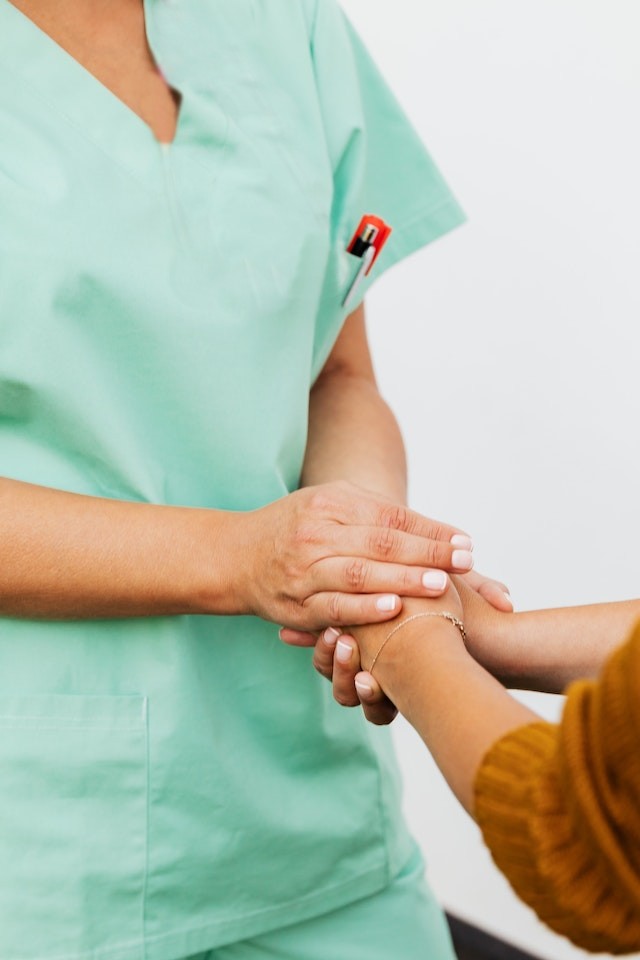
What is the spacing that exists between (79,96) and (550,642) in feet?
1.81

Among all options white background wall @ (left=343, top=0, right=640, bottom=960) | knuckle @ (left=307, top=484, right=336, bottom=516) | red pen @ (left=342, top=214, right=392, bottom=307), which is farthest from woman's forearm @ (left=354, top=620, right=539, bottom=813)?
white background wall @ (left=343, top=0, right=640, bottom=960)

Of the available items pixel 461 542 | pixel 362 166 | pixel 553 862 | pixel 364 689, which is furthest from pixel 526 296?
pixel 553 862

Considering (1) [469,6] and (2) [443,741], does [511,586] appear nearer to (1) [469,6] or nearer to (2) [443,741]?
(1) [469,6]

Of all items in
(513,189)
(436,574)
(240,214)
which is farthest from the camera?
(513,189)

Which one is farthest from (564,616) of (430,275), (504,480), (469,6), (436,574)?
(469,6)

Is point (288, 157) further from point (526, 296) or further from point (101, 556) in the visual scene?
point (526, 296)

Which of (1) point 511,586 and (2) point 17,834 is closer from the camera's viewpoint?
(2) point 17,834

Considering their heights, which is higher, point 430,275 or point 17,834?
point 430,275

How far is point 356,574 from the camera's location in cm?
84

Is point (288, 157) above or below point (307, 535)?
above

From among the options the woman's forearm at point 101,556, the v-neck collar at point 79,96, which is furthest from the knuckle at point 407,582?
the v-neck collar at point 79,96

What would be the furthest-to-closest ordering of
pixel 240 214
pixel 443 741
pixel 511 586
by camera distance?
pixel 511 586, pixel 240 214, pixel 443 741

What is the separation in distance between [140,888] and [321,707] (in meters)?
0.21

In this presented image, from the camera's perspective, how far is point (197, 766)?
0.92 m
